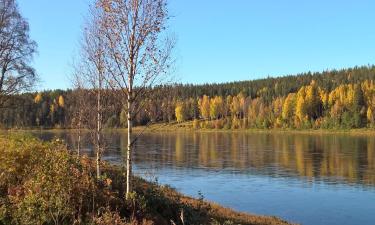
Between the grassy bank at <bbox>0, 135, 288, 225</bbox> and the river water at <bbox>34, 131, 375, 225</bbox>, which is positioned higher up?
the grassy bank at <bbox>0, 135, 288, 225</bbox>

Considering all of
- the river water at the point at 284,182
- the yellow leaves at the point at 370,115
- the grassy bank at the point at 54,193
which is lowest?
the river water at the point at 284,182

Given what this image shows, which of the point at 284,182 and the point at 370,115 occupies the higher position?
the point at 370,115

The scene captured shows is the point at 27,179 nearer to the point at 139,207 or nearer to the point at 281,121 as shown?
the point at 139,207

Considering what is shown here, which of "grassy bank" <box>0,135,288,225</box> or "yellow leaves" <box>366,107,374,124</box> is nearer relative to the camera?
"grassy bank" <box>0,135,288,225</box>

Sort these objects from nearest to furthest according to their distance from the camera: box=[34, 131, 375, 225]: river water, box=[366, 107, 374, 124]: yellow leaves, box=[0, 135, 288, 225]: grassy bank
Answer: box=[0, 135, 288, 225]: grassy bank
box=[34, 131, 375, 225]: river water
box=[366, 107, 374, 124]: yellow leaves

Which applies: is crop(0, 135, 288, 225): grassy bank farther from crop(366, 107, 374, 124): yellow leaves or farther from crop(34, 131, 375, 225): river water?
crop(366, 107, 374, 124): yellow leaves

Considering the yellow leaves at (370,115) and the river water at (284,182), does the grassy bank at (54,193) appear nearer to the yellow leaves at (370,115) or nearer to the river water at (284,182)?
the river water at (284,182)

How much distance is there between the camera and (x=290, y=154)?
2832 inches

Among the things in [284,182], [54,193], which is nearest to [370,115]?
[284,182]

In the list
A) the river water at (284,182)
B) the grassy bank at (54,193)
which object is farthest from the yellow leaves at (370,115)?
the grassy bank at (54,193)

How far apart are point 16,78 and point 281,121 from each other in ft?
486

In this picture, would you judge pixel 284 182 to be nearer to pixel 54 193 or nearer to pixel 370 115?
pixel 54 193

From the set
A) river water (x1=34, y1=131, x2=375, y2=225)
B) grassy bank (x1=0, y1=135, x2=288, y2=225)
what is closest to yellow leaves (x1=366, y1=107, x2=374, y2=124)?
river water (x1=34, y1=131, x2=375, y2=225)

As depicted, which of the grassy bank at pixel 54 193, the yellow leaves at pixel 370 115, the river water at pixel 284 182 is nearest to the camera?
the grassy bank at pixel 54 193
